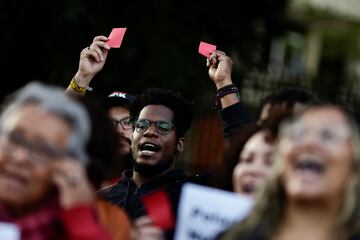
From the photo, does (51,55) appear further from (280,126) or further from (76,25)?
(280,126)

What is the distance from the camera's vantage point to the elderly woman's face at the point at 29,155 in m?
3.45

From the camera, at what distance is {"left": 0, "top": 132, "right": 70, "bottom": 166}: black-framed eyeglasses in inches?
136

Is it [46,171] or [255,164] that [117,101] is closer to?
[255,164]

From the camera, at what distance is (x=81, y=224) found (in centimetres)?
340

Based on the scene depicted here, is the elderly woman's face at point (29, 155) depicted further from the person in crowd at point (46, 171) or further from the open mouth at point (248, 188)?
the open mouth at point (248, 188)

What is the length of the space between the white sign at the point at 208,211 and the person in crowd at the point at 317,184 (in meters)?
0.34

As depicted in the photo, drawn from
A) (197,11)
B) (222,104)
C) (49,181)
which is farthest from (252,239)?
(197,11)

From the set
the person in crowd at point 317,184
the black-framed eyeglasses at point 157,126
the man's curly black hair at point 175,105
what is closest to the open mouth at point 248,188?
the person in crowd at point 317,184

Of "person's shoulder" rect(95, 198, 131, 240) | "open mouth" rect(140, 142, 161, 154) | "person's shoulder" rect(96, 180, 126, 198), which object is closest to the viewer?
"person's shoulder" rect(95, 198, 131, 240)

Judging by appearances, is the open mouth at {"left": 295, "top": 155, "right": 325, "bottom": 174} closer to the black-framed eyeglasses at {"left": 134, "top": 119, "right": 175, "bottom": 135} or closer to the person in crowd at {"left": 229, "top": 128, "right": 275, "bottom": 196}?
the person in crowd at {"left": 229, "top": 128, "right": 275, "bottom": 196}

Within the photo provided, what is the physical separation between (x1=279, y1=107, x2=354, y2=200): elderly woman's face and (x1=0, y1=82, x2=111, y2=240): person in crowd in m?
0.65

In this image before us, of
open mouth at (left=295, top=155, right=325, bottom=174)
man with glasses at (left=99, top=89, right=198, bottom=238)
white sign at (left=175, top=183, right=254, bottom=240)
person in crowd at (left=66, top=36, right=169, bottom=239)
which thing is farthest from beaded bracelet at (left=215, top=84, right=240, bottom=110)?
open mouth at (left=295, top=155, right=325, bottom=174)

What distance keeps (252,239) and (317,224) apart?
21cm

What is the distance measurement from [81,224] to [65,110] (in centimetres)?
40
